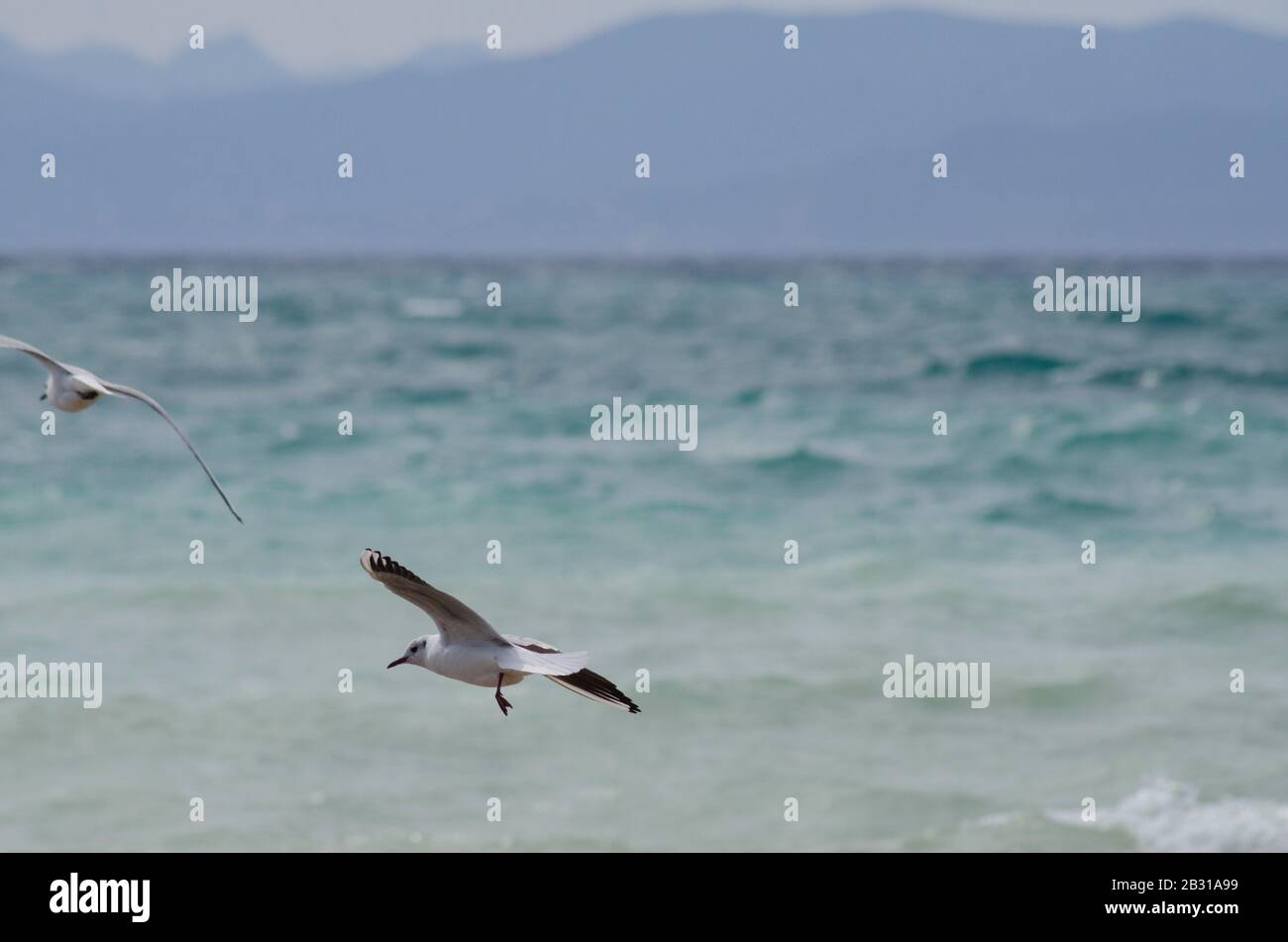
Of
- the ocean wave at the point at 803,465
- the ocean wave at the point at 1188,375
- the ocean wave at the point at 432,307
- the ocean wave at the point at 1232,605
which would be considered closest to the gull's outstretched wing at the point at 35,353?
the ocean wave at the point at 1232,605

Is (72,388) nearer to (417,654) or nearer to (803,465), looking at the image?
(417,654)

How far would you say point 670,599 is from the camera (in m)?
16.7

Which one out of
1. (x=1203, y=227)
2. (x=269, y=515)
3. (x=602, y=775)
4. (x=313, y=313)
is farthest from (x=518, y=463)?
(x=1203, y=227)

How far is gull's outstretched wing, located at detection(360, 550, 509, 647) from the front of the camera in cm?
437

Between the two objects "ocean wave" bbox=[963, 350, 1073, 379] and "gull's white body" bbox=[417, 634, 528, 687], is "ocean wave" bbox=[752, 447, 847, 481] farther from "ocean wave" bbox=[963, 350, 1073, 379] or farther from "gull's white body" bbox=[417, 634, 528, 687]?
"gull's white body" bbox=[417, 634, 528, 687]

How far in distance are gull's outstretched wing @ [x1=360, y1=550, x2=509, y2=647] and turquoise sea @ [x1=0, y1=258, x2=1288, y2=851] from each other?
7249 millimetres

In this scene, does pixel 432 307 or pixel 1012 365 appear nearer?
pixel 1012 365

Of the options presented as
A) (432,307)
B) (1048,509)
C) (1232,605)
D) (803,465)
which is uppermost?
(432,307)

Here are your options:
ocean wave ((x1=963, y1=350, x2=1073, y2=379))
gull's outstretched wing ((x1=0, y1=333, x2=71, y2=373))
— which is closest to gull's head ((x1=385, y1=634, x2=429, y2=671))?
gull's outstretched wing ((x1=0, y1=333, x2=71, y2=373))

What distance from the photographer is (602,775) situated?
12.8 meters

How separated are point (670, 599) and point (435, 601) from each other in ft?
39.8

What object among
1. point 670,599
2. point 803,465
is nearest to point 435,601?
point 670,599

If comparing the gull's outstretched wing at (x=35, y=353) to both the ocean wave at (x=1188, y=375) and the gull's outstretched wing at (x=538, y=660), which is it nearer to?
the gull's outstretched wing at (x=538, y=660)

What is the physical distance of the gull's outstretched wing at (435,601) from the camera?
4.37 meters
